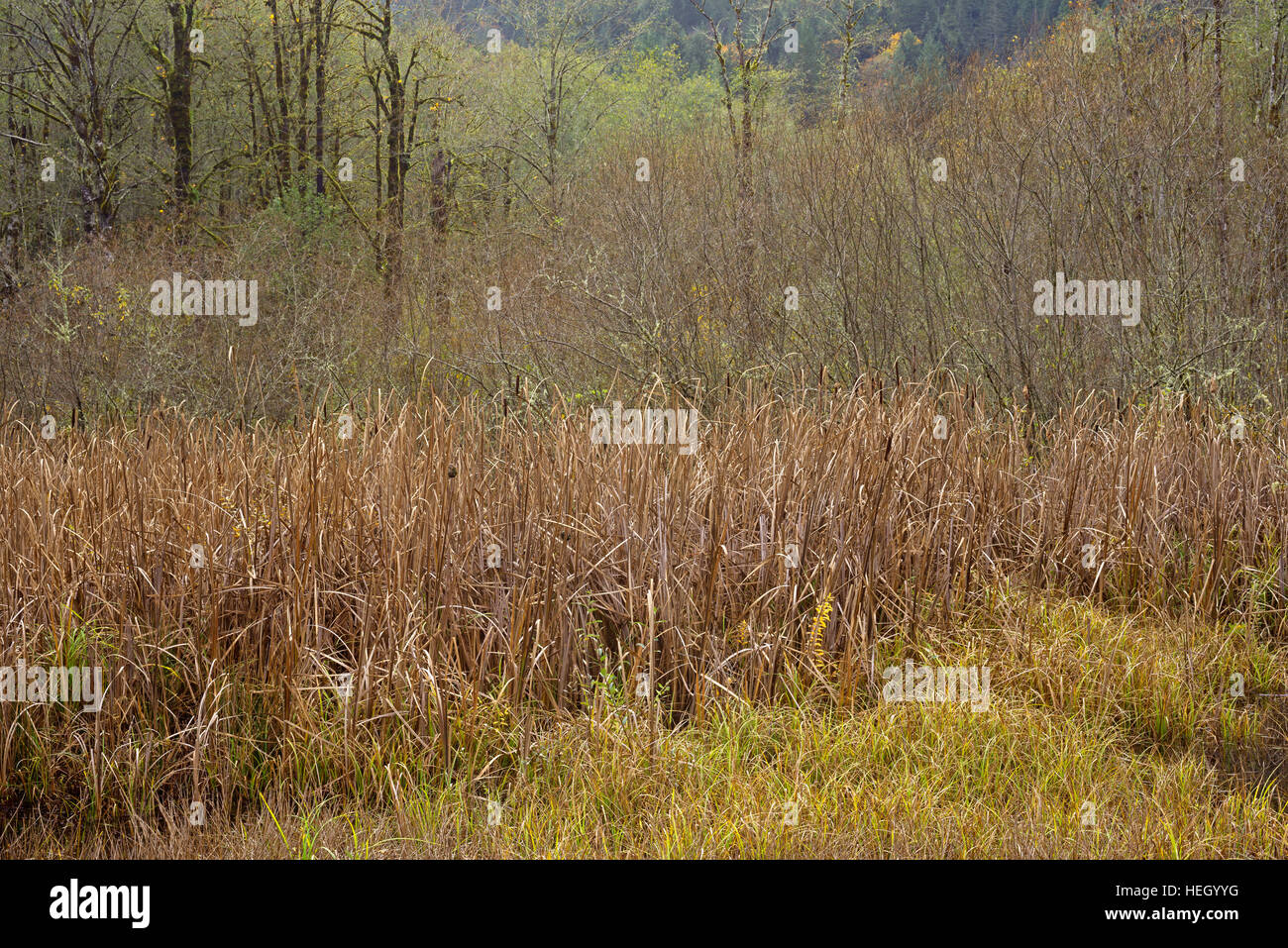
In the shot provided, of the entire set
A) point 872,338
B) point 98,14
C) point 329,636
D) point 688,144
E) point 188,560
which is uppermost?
point 98,14

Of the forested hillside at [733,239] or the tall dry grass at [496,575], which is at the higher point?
the forested hillside at [733,239]

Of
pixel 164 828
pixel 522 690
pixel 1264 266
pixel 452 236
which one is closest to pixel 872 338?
pixel 1264 266

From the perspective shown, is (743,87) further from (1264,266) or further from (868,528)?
(868,528)

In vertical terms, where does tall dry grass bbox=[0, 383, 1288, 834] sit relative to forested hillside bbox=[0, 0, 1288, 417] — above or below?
below

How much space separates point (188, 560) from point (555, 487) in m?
1.31

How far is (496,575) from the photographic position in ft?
11.1

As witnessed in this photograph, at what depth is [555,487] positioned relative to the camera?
360 centimetres

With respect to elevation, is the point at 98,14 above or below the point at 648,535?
above

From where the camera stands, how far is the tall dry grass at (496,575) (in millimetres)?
2801

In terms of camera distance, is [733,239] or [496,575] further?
[733,239]

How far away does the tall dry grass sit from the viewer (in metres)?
2.80

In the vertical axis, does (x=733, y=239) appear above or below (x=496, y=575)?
above

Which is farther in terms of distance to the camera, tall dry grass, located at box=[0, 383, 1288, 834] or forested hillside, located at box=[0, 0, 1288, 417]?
forested hillside, located at box=[0, 0, 1288, 417]

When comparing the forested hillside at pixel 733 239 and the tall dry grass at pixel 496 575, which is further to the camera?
the forested hillside at pixel 733 239
